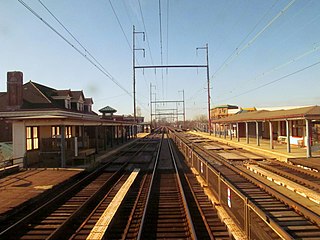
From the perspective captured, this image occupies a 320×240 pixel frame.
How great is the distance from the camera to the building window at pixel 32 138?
1890 cm

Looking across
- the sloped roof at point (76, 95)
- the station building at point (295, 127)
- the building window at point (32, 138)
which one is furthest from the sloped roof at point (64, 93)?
the station building at point (295, 127)

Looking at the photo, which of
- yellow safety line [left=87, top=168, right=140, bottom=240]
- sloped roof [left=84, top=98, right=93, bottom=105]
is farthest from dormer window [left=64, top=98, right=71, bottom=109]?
yellow safety line [left=87, top=168, right=140, bottom=240]

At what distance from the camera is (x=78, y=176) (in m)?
15.6

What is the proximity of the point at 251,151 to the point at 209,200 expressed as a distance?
50.9 ft

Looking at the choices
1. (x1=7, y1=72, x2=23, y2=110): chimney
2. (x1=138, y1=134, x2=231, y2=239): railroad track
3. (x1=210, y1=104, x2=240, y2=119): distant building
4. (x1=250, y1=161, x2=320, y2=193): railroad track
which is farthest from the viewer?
(x1=210, y1=104, x2=240, y2=119): distant building

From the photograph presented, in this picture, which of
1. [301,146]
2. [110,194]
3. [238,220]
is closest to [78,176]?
[110,194]

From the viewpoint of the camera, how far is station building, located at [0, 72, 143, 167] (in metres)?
17.1

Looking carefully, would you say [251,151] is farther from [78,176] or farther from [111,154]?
[78,176]

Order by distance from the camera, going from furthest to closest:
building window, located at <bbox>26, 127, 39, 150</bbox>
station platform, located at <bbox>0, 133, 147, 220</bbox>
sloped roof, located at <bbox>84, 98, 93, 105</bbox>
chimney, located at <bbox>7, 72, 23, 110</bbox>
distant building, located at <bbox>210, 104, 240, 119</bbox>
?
distant building, located at <bbox>210, 104, 240, 119</bbox> → sloped roof, located at <bbox>84, 98, 93, 105</bbox> → chimney, located at <bbox>7, 72, 23, 110</bbox> → building window, located at <bbox>26, 127, 39, 150</bbox> → station platform, located at <bbox>0, 133, 147, 220</bbox>

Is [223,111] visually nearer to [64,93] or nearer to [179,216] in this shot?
[64,93]

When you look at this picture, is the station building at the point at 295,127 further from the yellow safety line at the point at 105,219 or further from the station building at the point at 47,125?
the station building at the point at 47,125

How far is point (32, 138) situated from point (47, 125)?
75.4 inches

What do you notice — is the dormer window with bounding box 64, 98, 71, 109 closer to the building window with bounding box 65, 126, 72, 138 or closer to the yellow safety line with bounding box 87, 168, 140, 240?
the building window with bounding box 65, 126, 72, 138

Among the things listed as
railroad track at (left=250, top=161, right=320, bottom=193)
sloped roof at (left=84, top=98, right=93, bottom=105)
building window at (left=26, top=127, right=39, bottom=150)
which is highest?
sloped roof at (left=84, top=98, right=93, bottom=105)
